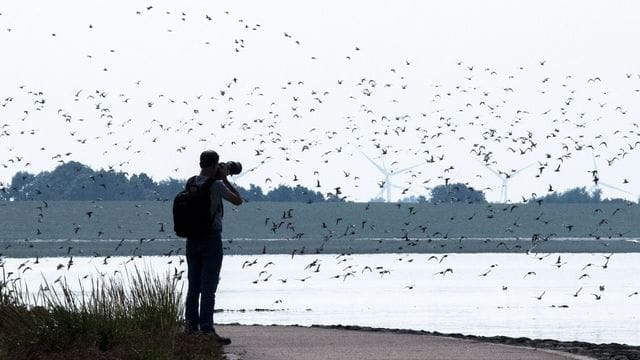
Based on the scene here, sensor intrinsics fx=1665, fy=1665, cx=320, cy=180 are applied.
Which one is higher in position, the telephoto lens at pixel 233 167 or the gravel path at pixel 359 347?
the telephoto lens at pixel 233 167

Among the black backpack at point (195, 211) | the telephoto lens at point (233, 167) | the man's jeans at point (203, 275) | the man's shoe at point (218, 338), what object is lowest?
the man's shoe at point (218, 338)

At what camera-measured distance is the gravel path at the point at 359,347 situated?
68.9 feet

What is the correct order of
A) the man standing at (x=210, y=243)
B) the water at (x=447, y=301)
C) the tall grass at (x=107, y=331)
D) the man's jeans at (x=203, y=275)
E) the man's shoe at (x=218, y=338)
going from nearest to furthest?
the tall grass at (x=107, y=331) < the man standing at (x=210, y=243) < the man's jeans at (x=203, y=275) < the man's shoe at (x=218, y=338) < the water at (x=447, y=301)

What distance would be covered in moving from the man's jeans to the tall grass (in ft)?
1.18

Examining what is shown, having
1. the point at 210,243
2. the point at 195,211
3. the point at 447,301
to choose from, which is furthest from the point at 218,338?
the point at 447,301

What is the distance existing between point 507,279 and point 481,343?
4742 cm

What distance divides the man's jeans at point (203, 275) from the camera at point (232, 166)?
2.66 feet

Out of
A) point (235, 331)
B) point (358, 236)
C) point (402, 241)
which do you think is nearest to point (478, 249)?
point (402, 241)

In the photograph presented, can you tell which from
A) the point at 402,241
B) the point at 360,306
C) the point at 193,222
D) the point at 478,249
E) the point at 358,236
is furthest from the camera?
the point at 358,236

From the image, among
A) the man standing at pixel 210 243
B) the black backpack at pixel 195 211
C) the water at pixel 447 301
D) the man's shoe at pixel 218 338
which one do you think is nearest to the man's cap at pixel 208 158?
the man standing at pixel 210 243

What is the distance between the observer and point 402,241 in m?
174

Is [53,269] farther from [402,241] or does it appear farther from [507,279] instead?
[402,241]

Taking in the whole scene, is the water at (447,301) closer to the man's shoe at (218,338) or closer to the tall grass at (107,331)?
the tall grass at (107,331)

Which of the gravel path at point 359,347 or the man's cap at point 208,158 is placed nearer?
the gravel path at point 359,347
